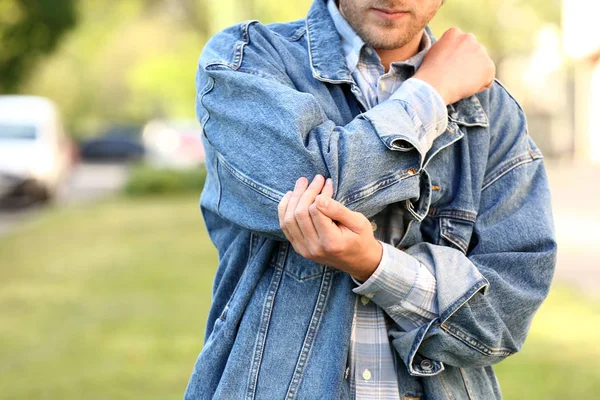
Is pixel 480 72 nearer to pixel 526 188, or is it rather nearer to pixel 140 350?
pixel 526 188

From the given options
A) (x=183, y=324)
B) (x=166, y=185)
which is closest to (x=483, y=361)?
(x=183, y=324)

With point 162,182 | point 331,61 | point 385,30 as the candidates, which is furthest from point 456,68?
point 162,182

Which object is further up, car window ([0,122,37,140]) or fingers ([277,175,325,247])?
fingers ([277,175,325,247])

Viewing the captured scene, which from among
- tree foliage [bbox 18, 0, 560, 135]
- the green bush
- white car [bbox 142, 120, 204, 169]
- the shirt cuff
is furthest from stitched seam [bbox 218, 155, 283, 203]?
white car [bbox 142, 120, 204, 169]

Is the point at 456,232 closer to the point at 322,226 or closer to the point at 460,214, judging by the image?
the point at 460,214

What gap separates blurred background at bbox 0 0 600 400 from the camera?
654cm

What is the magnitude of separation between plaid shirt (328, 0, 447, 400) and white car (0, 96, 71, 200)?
49.6ft

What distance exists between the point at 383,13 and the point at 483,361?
2.63 feet

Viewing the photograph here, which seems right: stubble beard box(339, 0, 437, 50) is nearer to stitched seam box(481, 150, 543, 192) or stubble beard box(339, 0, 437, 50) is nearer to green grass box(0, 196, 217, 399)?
stitched seam box(481, 150, 543, 192)

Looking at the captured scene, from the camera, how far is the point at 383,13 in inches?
76.4

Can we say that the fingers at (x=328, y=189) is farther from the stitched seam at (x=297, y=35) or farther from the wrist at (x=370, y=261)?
the stitched seam at (x=297, y=35)

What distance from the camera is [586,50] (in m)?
17.3

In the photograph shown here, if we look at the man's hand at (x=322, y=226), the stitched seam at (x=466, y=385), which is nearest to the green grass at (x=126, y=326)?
the stitched seam at (x=466, y=385)

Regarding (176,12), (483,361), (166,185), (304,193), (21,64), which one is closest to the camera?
(304,193)
